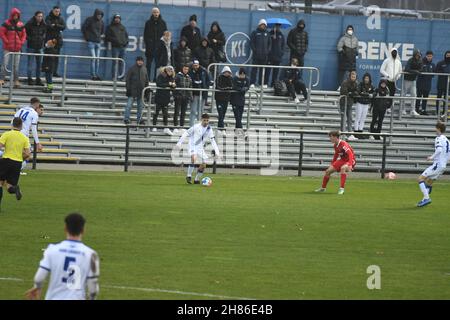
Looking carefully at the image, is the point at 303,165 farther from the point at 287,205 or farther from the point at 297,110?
the point at 287,205

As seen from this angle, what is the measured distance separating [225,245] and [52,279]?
8206 millimetres

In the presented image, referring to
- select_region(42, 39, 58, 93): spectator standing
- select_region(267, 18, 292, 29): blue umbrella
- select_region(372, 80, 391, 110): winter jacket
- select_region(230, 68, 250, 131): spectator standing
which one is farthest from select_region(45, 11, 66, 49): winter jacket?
select_region(372, 80, 391, 110): winter jacket

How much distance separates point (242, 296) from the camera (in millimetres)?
14234

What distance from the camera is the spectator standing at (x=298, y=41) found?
3588cm

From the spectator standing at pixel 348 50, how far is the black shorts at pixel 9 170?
56.2 feet

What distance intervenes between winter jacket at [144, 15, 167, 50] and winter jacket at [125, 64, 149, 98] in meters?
1.68

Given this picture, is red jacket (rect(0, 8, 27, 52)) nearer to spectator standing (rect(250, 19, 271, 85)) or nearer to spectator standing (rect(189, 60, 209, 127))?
spectator standing (rect(189, 60, 209, 127))

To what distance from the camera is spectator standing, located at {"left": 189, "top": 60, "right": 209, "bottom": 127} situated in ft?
110

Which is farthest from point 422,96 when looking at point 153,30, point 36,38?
point 36,38

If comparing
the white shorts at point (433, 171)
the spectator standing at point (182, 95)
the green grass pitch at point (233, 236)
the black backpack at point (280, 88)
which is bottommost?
the green grass pitch at point (233, 236)

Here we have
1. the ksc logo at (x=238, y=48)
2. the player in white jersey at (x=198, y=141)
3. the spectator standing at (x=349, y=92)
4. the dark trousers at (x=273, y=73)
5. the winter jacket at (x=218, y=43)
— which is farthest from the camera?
the ksc logo at (x=238, y=48)

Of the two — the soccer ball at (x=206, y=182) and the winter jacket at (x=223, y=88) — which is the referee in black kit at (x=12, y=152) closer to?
the soccer ball at (x=206, y=182)

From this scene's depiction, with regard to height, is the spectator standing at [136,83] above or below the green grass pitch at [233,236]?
above

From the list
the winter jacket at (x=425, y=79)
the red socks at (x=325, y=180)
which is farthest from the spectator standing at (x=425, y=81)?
the red socks at (x=325, y=180)
